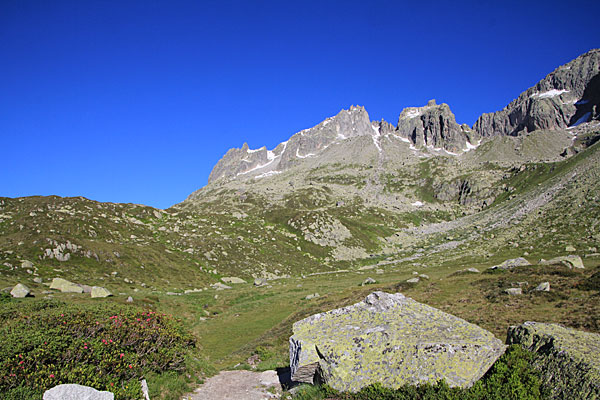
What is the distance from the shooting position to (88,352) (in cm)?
1238

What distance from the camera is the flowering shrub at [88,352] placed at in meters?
10.6

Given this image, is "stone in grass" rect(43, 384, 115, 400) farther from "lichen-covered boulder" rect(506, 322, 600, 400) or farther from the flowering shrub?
"lichen-covered boulder" rect(506, 322, 600, 400)

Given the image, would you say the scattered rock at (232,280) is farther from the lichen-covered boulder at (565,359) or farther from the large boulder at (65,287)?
the lichen-covered boulder at (565,359)

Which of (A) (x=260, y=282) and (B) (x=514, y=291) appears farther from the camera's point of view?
(A) (x=260, y=282)

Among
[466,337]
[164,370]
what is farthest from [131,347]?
[466,337]

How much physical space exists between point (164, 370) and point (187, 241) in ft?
261

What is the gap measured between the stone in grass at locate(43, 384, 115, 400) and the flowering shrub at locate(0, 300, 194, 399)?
123 cm

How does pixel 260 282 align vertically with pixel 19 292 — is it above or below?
below

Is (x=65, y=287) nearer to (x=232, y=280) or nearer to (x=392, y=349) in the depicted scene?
(x=232, y=280)

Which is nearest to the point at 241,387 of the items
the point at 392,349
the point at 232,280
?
the point at 392,349

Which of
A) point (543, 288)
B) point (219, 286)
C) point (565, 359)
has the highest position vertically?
point (565, 359)

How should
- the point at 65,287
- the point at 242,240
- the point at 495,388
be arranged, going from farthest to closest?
the point at 242,240 → the point at 65,287 → the point at 495,388

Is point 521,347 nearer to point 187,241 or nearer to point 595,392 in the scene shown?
point 595,392

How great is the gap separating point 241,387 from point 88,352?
Result: 285 inches
